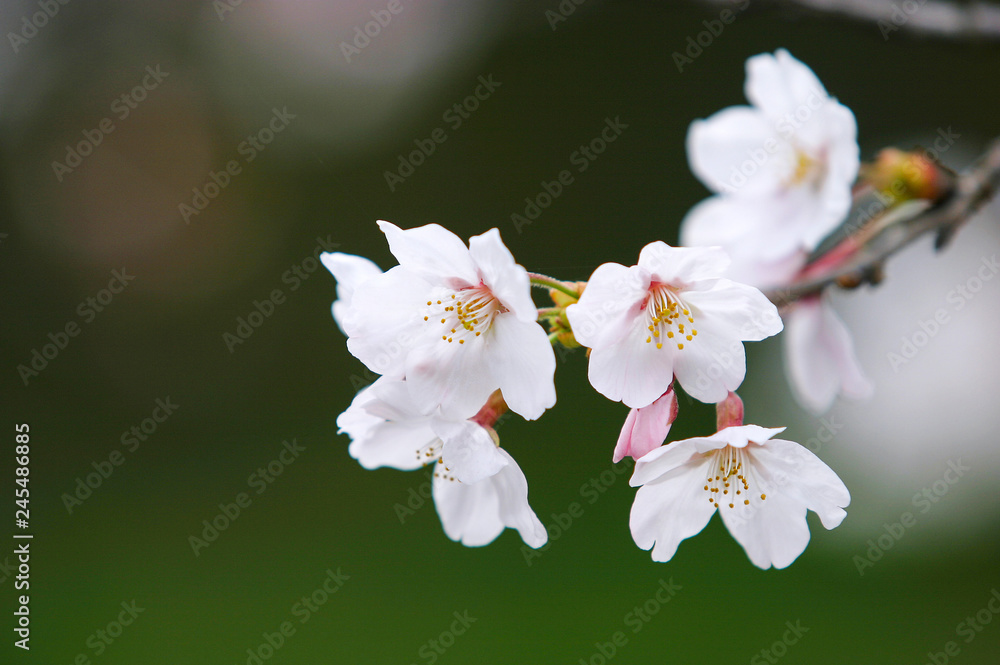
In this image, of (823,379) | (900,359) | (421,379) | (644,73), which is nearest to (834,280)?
(823,379)

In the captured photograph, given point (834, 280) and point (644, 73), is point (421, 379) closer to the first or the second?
point (834, 280)

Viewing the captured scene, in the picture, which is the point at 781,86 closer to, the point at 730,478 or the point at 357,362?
the point at 730,478

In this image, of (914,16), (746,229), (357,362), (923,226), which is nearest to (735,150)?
(746,229)

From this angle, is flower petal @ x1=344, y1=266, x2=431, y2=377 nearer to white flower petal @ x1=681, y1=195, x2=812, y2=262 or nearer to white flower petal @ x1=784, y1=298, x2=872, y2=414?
white flower petal @ x1=681, y1=195, x2=812, y2=262

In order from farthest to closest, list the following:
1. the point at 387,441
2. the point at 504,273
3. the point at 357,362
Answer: the point at 357,362
the point at 387,441
the point at 504,273

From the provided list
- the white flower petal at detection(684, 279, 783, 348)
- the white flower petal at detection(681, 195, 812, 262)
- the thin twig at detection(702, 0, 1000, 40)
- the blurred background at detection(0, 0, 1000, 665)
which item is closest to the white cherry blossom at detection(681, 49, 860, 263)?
the white flower petal at detection(681, 195, 812, 262)

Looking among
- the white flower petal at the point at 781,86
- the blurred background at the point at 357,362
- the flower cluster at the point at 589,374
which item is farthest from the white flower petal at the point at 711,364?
the blurred background at the point at 357,362

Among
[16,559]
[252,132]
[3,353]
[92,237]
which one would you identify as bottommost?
[3,353]
